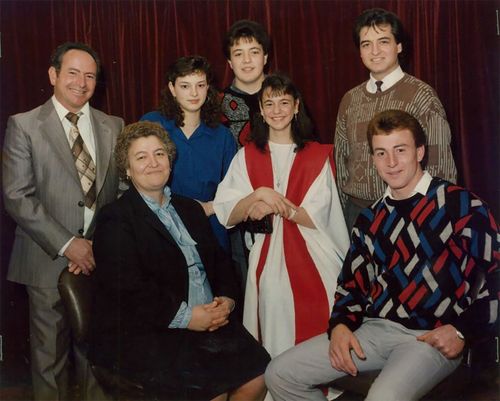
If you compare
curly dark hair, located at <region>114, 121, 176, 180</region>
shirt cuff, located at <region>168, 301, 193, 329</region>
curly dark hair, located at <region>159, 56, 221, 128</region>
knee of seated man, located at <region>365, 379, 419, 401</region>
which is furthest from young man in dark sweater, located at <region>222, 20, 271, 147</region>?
knee of seated man, located at <region>365, 379, 419, 401</region>

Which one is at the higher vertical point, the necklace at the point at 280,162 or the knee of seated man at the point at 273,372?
the necklace at the point at 280,162

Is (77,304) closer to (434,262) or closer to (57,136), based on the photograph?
(57,136)

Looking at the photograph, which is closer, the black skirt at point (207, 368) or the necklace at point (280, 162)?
the black skirt at point (207, 368)

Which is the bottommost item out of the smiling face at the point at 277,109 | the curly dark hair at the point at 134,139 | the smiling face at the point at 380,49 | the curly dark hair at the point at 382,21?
the curly dark hair at the point at 134,139

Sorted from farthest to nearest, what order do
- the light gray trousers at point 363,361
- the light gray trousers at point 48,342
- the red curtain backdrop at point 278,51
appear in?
1. the red curtain backdrop at point 278,51
2. the light gray trousers at point 48,342
3. the light gray trousers at point 363,361

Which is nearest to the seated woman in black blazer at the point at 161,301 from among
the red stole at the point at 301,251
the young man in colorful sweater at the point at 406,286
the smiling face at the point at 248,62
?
the young man in colorful sweater at the point at 406,286

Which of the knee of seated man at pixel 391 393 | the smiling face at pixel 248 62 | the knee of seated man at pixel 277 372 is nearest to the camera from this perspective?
the knee of seated man at pixel 391 393

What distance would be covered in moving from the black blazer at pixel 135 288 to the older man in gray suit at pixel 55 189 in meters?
0.42

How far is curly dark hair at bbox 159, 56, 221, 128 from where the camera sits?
9.49 feet

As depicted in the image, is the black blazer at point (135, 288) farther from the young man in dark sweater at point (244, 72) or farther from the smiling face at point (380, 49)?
the smiling face at point (380, 49)

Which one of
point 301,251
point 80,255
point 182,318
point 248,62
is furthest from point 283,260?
point 248,62

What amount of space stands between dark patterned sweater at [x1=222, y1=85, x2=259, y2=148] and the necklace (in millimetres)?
268

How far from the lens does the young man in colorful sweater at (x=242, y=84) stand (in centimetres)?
302

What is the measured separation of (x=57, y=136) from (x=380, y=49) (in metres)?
1.54
